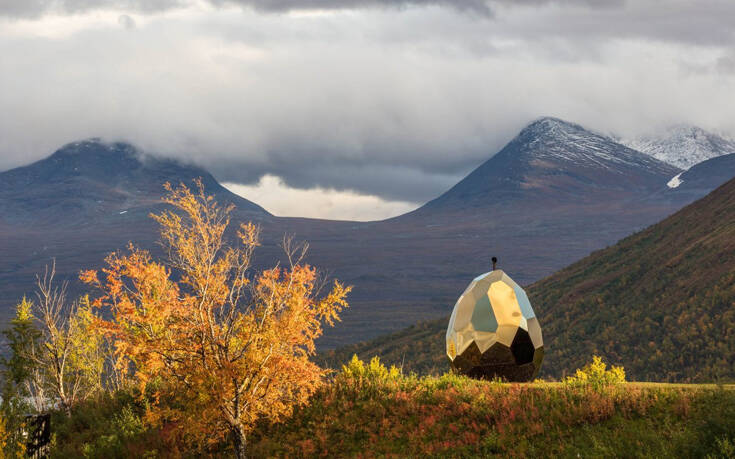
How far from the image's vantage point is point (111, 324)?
17.5m

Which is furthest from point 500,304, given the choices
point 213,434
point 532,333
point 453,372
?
point 213,434

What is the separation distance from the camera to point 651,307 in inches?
2345

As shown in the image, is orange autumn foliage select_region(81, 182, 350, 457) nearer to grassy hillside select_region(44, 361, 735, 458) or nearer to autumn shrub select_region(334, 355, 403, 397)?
grassy hillside select_region(44, 361, 735, 458)

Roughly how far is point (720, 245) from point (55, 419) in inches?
2218

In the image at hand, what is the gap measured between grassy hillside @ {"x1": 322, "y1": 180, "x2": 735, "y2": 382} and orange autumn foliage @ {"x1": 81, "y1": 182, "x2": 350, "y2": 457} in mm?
15408

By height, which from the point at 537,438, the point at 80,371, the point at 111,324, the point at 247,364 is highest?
the point at 111,324

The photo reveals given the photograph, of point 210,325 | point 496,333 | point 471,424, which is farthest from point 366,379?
point 210,325

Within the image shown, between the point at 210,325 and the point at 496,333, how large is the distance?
7953 millimetres

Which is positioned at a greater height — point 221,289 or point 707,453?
point 221,289

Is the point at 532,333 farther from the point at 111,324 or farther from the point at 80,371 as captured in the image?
the point at 80,371

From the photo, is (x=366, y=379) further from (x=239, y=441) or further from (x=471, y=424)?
(x=471, y=424)

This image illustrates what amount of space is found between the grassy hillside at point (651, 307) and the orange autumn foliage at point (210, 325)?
50.6 feet

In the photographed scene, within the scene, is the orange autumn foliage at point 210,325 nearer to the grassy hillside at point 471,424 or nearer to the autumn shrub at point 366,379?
the grassy hillside at point 471,424

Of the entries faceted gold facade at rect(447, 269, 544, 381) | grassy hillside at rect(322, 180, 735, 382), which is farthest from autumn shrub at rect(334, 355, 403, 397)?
grassy hillside at rect(322, 180, 735, 382)
